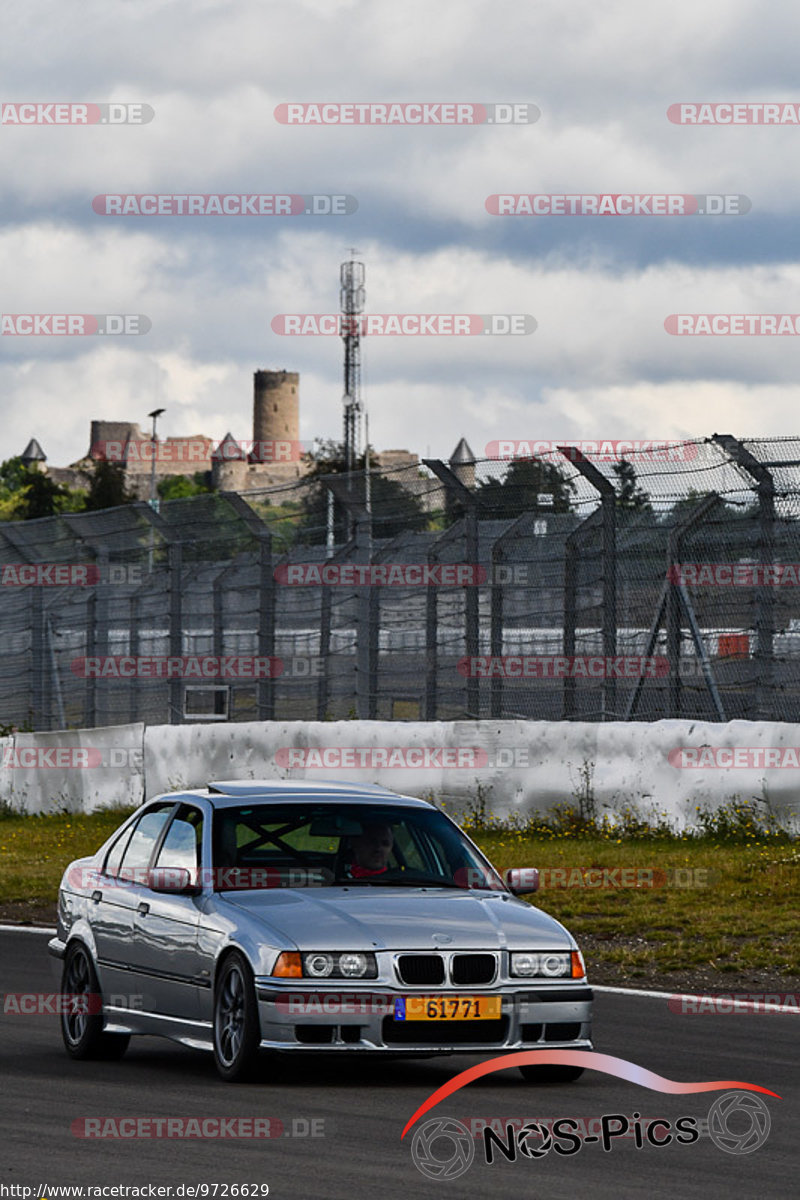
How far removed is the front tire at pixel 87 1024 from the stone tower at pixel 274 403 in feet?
574

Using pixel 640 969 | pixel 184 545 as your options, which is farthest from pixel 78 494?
pixel 640 969

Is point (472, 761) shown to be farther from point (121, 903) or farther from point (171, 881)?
point (171, 881)

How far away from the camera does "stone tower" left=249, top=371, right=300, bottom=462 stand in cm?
18438

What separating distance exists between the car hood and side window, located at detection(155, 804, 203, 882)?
51 cm

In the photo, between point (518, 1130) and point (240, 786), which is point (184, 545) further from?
Result: point (518, 1130)

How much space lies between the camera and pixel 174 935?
9.17 m

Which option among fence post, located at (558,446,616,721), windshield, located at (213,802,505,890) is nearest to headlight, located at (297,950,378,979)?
windshield, located at (213,802,505,890)

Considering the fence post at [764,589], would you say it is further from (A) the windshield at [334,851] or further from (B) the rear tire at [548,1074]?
(B) the rear tire at [548,1074]

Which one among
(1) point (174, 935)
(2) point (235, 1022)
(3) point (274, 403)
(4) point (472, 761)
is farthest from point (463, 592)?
(3) point (274, 403)

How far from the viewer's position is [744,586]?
1761 cm

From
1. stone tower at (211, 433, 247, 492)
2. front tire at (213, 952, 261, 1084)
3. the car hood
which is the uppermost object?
stone tower at (211, 433, 247, 492)

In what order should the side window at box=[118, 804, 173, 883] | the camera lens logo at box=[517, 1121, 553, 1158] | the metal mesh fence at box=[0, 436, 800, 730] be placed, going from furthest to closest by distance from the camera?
the metal mesh fence at box=[0, 436, 800, 730] → the side window at box=[118, 804, 173, 883] → the camera lens logo at box=[517, 1121, 553, 1158]

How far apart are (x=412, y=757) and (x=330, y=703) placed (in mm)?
2225

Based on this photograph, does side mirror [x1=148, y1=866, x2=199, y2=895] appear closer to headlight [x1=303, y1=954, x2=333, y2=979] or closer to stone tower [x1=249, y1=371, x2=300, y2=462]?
headlight [x1=303, y1=954, x2=333, y2=979]
